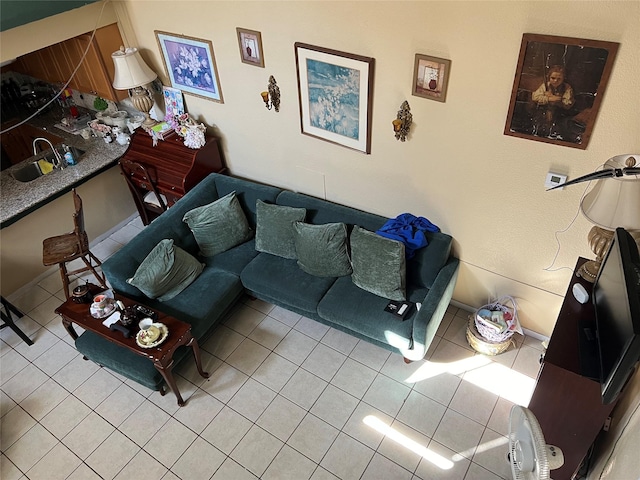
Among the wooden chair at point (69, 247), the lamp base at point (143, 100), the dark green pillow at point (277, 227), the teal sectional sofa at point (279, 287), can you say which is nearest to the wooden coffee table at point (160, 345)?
the teal sectional sofa at point (279, 287)

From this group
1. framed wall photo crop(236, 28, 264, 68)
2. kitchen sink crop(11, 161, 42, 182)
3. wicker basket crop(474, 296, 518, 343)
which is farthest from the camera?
kitchen sink crop(11, 161, 42, 182)

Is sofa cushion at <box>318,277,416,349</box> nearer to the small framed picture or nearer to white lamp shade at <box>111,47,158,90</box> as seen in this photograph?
the small framed picture

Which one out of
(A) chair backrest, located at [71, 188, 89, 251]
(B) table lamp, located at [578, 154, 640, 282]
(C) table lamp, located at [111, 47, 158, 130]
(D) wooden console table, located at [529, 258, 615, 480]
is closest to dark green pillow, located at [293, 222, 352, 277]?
(D) wooden console table, located at [529, 258, 615, 480]

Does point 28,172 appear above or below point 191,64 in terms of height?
below

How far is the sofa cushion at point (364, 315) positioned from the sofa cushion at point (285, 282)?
0.32ft

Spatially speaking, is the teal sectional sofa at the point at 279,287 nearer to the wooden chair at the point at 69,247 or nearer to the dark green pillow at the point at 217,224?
the dark green pillow at the point at 217,224

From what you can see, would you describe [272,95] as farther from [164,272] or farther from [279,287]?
[164,272]

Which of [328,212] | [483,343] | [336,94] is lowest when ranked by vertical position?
[483,343]

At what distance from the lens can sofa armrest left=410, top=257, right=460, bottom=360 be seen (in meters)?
3.35

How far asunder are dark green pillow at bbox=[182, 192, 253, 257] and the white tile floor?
737 mm

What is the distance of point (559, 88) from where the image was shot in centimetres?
269

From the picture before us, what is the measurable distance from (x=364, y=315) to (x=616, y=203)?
1.81m

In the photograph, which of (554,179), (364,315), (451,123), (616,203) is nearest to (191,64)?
(451,123)

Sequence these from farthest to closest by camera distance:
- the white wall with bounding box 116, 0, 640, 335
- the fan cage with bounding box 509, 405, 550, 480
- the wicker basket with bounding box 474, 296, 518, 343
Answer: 1. the wicker basket with bounding box 474, 296, 518, 343
2. the white wall with bounding box 116, 0, 640, 335
3. the fan cage with bounding box 509, 405, 550, 480
